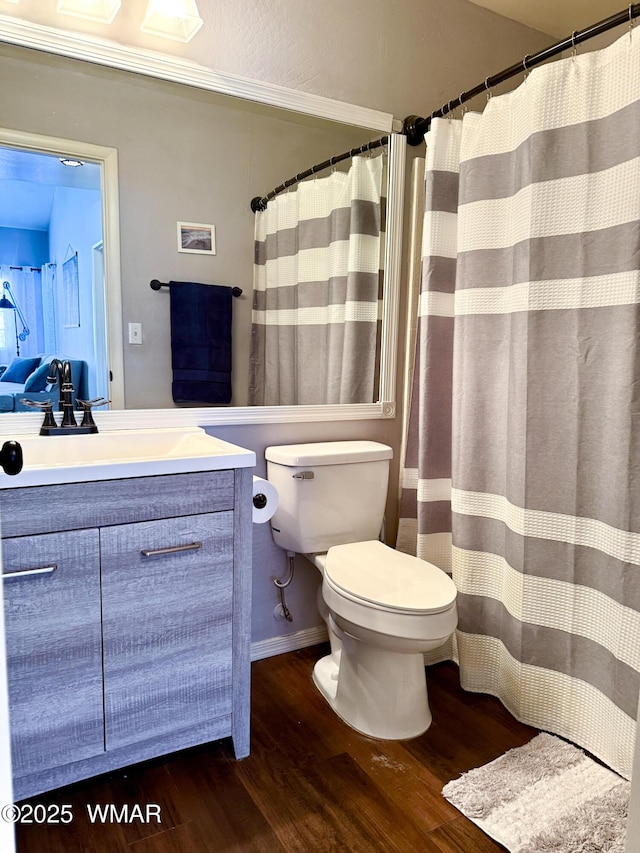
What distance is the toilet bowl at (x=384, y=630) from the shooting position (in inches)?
61.8

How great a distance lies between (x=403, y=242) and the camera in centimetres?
223

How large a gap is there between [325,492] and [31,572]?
96 centimetres

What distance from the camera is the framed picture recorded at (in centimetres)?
183

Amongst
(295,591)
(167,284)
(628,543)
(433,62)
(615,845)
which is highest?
A: (433,62)

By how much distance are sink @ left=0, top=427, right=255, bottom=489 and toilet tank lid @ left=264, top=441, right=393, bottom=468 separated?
0.95 feet

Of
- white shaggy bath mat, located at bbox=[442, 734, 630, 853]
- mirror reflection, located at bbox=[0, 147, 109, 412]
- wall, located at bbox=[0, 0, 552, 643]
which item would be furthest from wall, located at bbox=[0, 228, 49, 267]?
white shaggy bath mat, located at bbox=[442, 734, 630, 853]

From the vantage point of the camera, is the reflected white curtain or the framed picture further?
the framed picture

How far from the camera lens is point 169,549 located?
4.69ft

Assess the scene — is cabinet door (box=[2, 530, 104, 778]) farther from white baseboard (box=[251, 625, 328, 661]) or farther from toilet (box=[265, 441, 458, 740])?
white baseboard (box=[251, 625, 328, 661])

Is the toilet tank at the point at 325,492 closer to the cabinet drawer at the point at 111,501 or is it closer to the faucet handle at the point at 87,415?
the cabinet drawer at the point at 111,501

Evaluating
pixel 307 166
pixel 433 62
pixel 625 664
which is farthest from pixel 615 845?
pixel 433 62

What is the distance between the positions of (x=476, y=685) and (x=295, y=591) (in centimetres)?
72

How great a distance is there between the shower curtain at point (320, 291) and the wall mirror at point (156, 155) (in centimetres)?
6

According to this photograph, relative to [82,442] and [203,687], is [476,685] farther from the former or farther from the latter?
[82,442]
